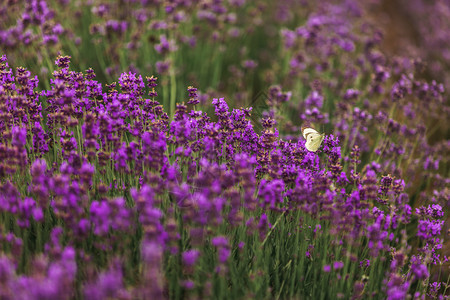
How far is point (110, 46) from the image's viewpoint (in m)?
4.80

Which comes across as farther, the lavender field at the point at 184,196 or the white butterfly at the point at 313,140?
the white butterfly at the point at 313,140

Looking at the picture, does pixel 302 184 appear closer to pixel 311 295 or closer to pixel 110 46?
pixel 311 295

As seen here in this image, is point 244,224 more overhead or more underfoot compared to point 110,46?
more underfoot

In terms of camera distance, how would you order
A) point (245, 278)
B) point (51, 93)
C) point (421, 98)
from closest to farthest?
point (245, 278) → point (51, 93) → point (421, 98)

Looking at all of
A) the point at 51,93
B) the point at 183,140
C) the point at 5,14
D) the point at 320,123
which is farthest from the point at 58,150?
the point at 5,14

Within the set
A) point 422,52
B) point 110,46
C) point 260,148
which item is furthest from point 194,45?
point 422,52

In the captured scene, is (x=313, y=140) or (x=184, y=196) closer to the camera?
(x=184, y=196)

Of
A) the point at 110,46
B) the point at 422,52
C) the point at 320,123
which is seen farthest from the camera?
the point at 422,52

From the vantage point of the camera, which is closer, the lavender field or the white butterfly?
the lavender field

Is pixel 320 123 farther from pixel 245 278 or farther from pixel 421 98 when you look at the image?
pixel 245 278

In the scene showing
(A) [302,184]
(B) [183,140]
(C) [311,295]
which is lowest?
(C) [311,295]

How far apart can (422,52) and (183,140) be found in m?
6.91

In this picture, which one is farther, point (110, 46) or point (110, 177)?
point (110, 46)

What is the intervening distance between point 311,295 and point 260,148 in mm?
972
